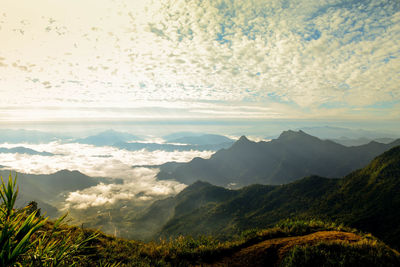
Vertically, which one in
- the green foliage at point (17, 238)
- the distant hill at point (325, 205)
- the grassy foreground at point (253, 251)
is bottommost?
the distant hill at point (325, 205)

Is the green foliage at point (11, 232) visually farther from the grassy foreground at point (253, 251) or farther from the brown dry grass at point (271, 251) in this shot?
the brown dry grass at point (271, 251)

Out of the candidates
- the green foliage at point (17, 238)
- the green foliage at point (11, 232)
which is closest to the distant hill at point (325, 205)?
the green foliage at point (17, 238)

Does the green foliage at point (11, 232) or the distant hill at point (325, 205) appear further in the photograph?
the distant hill at point (325, 205)

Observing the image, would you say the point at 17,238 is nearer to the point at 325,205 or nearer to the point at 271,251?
the point at 271,251

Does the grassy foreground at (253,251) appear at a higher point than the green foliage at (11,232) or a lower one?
lower

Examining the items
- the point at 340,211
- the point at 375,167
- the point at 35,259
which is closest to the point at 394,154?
the point at 375,167

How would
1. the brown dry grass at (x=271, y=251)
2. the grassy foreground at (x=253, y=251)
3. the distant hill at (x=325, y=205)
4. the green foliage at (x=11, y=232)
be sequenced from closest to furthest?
the green foliage at (x=11, y=232) → the grassy foreground at (x=253, y=251) → the brown dry grass at (x=271, y=251) → the distant hill at (x=325, y=205)

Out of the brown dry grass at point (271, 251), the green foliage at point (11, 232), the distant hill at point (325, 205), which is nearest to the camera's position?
the green foliage at point (11, 232)

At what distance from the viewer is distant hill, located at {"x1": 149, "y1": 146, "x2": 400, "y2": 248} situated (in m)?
74.9

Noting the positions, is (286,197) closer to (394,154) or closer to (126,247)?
(394,154)

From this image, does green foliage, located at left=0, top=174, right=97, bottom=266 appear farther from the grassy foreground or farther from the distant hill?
the distant hill

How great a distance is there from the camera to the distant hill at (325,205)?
74.9 metres

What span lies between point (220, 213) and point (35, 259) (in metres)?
183

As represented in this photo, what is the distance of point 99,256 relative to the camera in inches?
364
